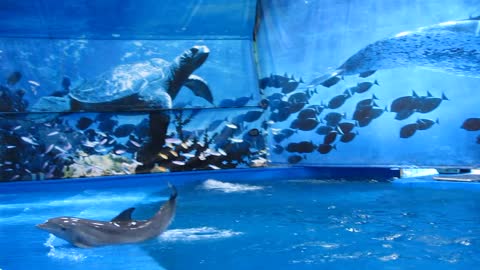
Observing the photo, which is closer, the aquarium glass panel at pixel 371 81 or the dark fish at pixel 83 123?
the aquarium glass panel at pixel 371 81

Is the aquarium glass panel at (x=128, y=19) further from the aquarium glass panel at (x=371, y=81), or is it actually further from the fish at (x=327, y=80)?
the fish at (x=327, y=80)

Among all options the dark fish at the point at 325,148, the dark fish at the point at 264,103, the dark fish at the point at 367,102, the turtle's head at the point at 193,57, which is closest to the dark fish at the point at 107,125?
the turtle's head at the point at 193,57

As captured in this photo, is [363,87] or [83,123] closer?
[363,87]

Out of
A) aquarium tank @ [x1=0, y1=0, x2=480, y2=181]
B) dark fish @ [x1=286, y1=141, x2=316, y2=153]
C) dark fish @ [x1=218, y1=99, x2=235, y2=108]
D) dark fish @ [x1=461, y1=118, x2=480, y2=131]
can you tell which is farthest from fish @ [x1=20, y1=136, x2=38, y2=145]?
dark fish @ [x1=461, y1=118, x2=480, y2=131]

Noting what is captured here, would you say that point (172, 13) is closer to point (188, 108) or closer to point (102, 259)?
point (188, 108)

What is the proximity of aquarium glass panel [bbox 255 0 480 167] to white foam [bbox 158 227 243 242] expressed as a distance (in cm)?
477

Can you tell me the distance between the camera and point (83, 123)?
958cm

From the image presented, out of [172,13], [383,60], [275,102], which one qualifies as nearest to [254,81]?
[275,102]

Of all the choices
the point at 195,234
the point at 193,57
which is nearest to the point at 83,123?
the point at 193,57

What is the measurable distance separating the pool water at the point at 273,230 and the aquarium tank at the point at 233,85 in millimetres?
1396

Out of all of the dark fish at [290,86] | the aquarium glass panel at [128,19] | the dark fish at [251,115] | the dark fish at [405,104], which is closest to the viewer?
the dark fish at [405,104]

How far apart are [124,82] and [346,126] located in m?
4.28

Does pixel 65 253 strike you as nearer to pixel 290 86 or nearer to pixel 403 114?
pixel 403 114

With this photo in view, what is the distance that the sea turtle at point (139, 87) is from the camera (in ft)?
31.1
